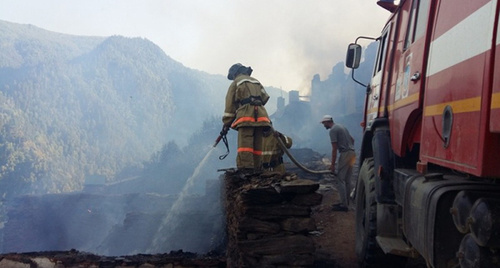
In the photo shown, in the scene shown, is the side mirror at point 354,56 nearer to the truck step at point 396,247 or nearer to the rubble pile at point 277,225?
the rubble pile at point 277,225

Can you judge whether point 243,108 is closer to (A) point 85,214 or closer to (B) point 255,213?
(B) point 255,213

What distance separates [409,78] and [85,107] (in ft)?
500

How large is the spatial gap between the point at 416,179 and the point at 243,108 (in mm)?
3655

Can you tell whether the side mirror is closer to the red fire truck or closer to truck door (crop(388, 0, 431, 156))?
the red fire truck

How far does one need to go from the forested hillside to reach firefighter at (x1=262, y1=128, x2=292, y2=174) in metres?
87.9

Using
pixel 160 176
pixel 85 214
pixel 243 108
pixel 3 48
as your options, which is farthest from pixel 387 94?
pixel 3 48

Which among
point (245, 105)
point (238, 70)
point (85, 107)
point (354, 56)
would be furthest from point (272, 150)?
point (85, 107)

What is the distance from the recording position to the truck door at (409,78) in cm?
334

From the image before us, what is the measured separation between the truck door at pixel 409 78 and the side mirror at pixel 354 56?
3.98 ft

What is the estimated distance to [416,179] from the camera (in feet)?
9.92

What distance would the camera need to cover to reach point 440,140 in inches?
104

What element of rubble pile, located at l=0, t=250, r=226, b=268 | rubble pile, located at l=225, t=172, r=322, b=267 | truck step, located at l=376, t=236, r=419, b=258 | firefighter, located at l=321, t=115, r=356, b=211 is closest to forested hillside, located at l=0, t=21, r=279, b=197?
rubble pile, located at l=0, t=250, r=226, b=268

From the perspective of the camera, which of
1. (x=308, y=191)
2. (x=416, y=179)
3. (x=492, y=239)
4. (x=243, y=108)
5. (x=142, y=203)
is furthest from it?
(x=142, y=203)

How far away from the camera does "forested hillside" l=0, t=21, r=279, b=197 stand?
95.8 m
